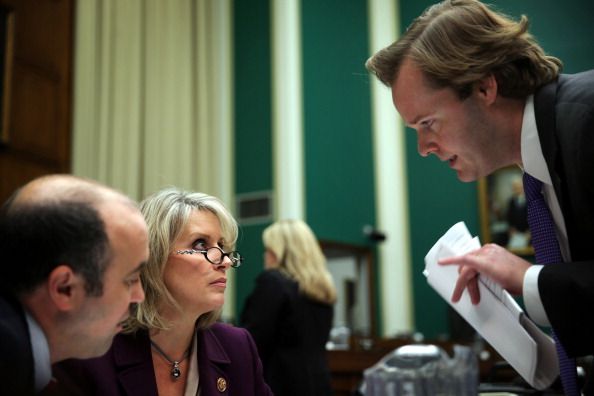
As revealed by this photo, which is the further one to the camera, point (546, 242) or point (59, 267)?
point (546, 242)

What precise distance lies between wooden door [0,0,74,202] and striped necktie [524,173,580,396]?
20.8ft

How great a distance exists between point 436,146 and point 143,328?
39.4 inches

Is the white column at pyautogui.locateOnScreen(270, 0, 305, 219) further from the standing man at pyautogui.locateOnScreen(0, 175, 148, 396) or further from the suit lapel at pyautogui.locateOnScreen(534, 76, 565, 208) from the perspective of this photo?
the standing man at pyautogui.locateOnScreen(0, 175, 148, 396)

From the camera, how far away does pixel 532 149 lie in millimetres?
1632

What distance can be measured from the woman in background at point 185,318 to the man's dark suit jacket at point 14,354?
80 cm

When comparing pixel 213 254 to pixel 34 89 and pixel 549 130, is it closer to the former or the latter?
pixel 549 130

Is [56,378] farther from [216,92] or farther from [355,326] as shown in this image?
[216,92]

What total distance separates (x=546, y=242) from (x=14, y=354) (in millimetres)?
1145

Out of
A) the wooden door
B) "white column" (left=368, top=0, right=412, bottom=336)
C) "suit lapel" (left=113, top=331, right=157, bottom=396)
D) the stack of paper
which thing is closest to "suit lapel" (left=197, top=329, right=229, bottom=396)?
"suit lapel" (left=113, top=331, right=157, bottom=396)

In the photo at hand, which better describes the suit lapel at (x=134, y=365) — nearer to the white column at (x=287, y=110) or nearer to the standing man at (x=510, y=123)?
Answer: the standing man at (x=510, y=123)

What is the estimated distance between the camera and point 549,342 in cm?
170

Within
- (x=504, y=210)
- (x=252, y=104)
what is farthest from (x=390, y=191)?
(x=252, y=104)

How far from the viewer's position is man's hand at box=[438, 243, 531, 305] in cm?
149

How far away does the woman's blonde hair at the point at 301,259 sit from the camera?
168 inches
